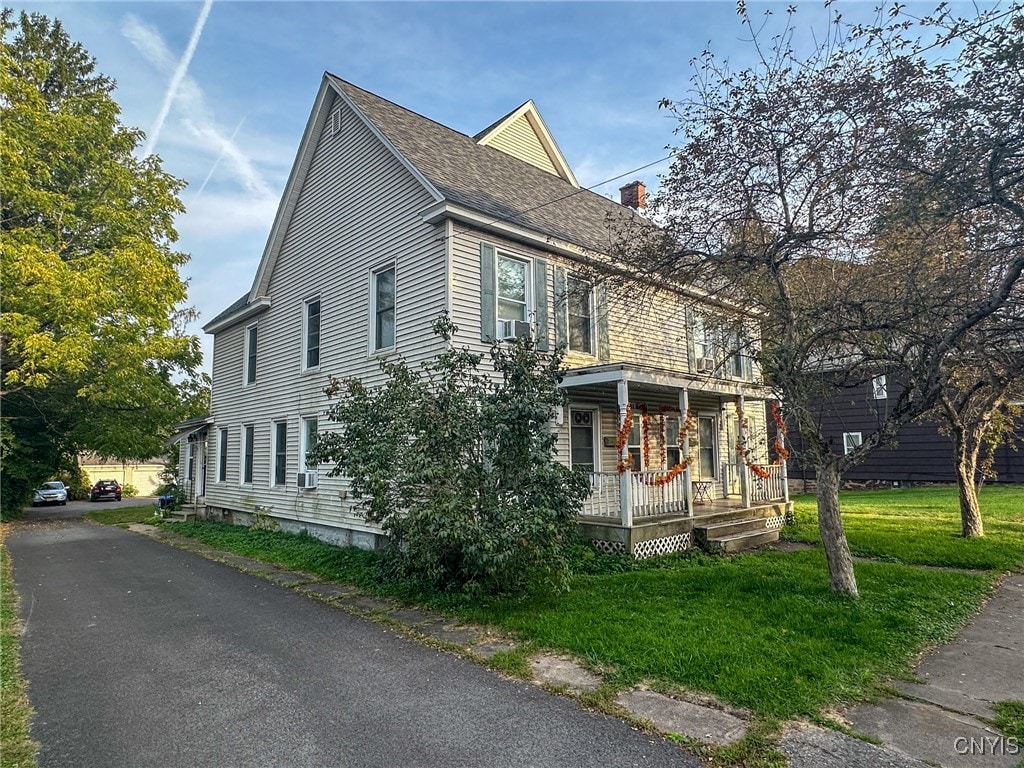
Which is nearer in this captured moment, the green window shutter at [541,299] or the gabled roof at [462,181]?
the gabled roof at [462,181]

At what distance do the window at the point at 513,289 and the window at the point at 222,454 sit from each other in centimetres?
1080

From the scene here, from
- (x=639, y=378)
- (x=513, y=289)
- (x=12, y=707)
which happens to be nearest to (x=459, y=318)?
(x=513, y=289)

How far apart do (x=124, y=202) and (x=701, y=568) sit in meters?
20.8

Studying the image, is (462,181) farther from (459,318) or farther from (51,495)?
(51,495)

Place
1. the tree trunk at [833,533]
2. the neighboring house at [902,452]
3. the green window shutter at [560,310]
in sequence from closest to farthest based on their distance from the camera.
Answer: the tree trunk at [833,533], the green window shutter at [560,310], the neighboring house at [902,452]

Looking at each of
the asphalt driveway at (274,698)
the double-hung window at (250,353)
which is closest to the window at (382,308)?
the asphalt driveway at (274,698)

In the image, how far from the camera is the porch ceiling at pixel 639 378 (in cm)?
946

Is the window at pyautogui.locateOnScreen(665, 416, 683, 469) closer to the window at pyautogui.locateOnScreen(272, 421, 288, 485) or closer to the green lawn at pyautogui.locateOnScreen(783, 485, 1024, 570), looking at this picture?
the green lawn at pyautogui.locateOnScreen(783, 485, 1024, 570)

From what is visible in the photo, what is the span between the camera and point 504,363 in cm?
732

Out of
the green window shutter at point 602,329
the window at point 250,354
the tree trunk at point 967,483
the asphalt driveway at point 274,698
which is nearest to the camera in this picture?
the asphalt driveway at point 274,698

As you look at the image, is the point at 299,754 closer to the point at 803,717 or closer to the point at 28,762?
the point at 28,762

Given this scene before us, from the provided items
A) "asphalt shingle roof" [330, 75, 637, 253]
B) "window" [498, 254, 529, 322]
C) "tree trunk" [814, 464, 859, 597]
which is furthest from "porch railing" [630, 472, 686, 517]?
"asphalt shingle roof" [330, 75, 637, 253]

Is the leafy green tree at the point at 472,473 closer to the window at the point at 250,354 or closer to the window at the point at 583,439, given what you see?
the window at the point at 583,439
